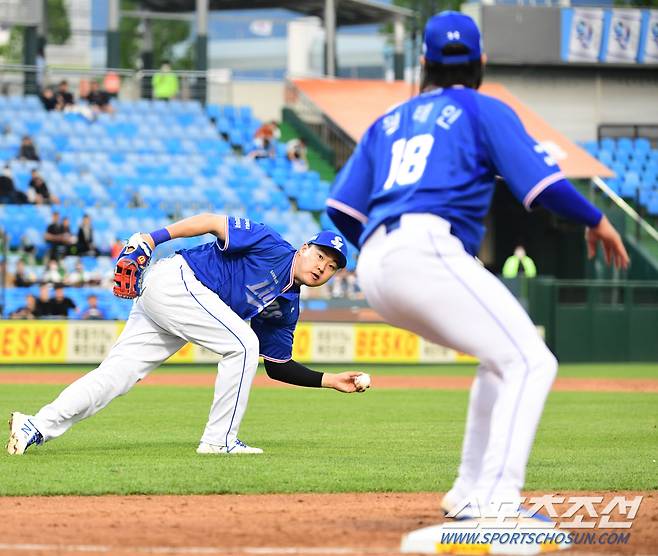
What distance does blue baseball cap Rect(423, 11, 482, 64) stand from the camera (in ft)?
17.8

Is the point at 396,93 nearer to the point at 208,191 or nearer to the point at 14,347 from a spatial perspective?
the point at 208,191

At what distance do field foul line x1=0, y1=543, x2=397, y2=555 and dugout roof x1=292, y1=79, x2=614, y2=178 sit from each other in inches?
1066

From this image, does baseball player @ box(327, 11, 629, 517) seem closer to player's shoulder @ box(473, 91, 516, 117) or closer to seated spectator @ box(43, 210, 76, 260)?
player's shoulder @ box(473, 91, 516, 117)

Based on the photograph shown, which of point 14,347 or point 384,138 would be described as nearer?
point 384,138

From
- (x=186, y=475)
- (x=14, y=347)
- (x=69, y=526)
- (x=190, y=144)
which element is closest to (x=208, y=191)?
(x=190, y=144)

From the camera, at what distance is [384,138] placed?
5547 millimetres

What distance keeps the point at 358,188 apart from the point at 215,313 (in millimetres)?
3151

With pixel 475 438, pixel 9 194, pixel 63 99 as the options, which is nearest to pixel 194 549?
pixel 475 438

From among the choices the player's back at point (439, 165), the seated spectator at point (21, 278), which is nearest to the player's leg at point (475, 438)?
the player's back at point (439, 165)

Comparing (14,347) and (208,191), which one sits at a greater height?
(208,191)

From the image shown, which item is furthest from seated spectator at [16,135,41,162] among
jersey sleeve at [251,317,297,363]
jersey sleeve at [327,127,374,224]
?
jersey sleeve at [327,127,374,224]

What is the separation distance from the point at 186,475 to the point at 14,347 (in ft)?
48.6

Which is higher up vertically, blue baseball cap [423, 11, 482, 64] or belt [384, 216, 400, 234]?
blue baseball cap [423, 11, 482, 64]

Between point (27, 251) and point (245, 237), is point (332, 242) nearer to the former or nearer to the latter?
point (245, 237)
